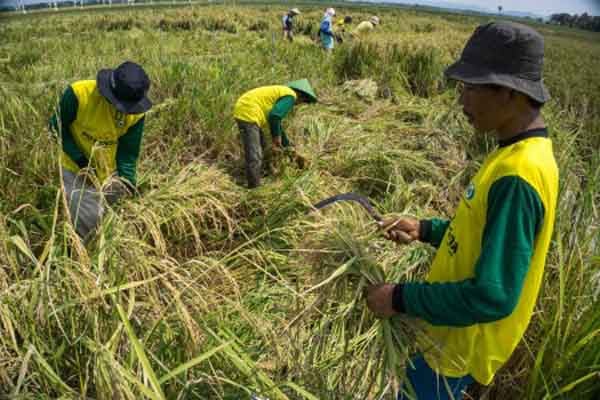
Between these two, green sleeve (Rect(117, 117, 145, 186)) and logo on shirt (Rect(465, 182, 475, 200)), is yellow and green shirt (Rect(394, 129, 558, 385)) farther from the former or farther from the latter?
green sleeve (Rect(117, 117, 145, 186))

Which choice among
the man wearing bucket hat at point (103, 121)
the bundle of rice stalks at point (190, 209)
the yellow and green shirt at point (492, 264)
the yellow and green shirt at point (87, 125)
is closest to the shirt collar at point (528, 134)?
the yellow and green shirt at point (492, 264)

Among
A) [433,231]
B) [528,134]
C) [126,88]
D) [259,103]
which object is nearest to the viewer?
[528,134]

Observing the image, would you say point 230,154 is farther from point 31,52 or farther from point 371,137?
point 31,52

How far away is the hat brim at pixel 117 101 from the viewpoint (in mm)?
2373

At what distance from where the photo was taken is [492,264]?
901 mm

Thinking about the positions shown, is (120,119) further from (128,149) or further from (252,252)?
(252,252)

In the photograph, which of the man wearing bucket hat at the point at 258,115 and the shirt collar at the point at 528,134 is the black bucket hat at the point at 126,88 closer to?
the man wearing bucket hat at the point at 258,115

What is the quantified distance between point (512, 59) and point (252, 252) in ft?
4.62

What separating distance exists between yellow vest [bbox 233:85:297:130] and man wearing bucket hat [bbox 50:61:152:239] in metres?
1.00

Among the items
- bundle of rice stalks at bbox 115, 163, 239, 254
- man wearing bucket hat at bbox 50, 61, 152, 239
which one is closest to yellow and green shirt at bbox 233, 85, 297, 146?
bundle of rice stalks at bbox 115, 163, 239, 254

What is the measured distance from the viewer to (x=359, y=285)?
3.99 ft

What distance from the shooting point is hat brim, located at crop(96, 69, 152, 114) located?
237cm

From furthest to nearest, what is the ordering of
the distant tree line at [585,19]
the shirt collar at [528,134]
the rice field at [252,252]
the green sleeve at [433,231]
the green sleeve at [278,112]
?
the green sleeve at [278,112], the distant tree line at [585,19], the green sleeve at [433,231], the rice field at [252,252], the shirt collar at [528,134]

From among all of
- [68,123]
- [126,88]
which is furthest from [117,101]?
[68,123]
